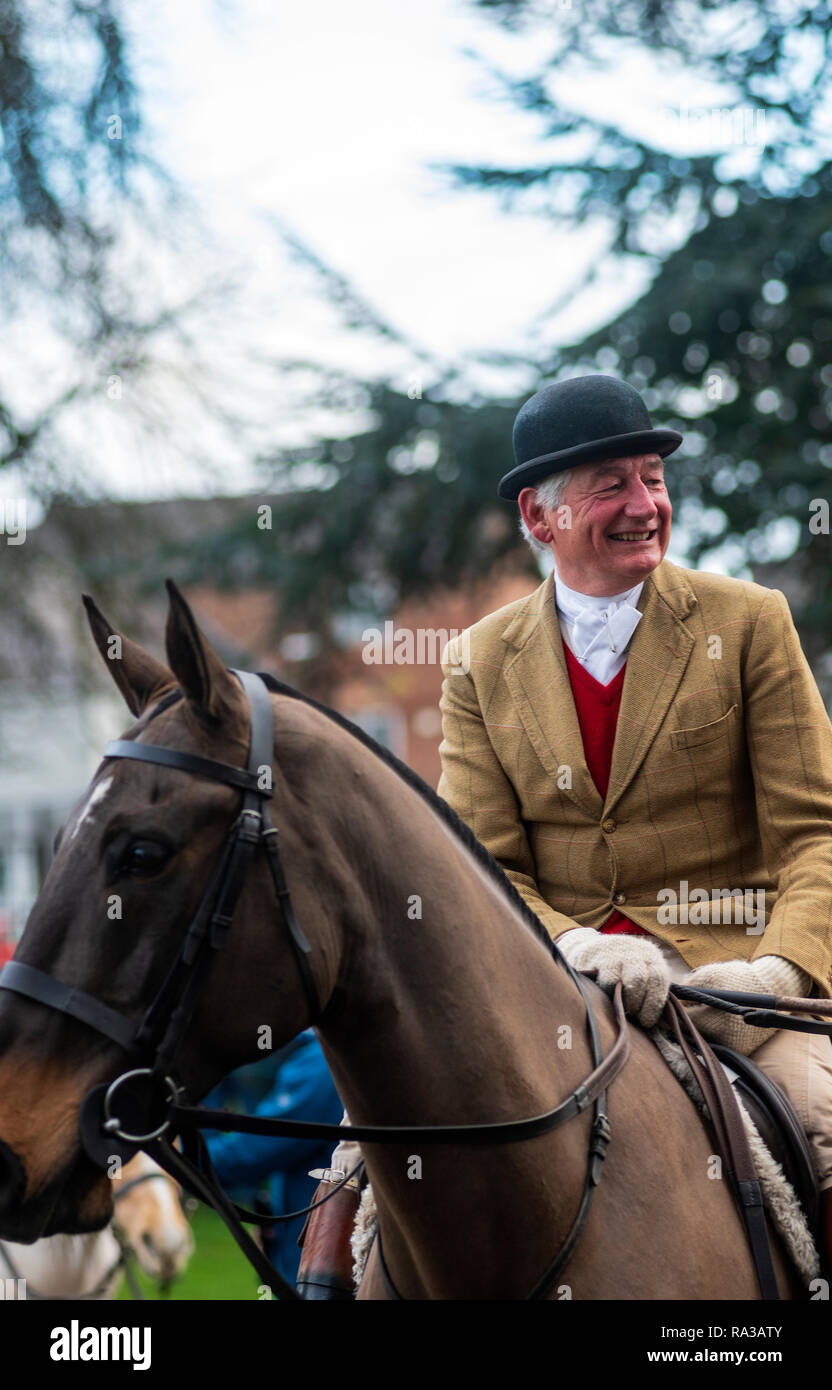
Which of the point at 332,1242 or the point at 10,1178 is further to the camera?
the point at 332,1242

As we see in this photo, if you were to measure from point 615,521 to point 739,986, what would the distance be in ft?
3.71

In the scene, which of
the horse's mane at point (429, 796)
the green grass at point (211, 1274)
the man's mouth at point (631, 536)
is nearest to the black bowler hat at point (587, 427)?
the man's mouth at point (631, 536)

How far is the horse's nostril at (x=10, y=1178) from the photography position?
2057mm

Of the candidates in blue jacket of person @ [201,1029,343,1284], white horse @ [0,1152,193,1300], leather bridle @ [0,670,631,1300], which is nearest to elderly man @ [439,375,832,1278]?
leather bridle @ [0,670,631,1300]

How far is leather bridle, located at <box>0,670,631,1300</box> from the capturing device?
2.12 m

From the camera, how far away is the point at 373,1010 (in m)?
2.34

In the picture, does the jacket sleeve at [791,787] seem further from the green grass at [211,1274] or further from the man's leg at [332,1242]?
the green grass at [211,1274]

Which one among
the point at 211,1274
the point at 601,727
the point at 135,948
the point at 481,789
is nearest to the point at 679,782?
the point at 601,727

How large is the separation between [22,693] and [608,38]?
7.71 meters

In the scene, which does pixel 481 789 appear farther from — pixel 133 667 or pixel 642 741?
pixel 133 667

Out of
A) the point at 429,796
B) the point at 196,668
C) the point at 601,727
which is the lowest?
the point at 429,796

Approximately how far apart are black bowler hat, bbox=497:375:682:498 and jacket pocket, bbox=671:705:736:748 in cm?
68

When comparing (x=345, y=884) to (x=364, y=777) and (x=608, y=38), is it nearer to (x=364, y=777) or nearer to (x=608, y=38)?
(x=364, y=777)

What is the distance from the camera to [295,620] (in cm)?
1334
